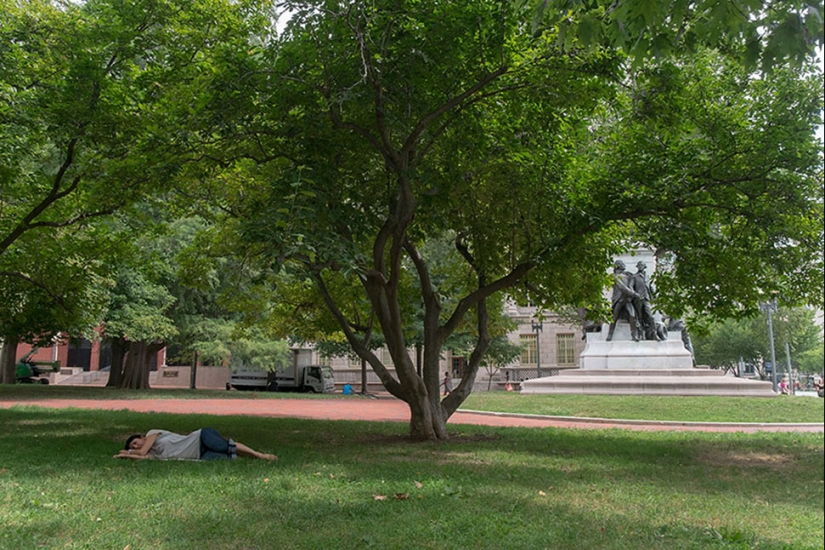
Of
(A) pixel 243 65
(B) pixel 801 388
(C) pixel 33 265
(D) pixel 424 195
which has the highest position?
(A) pixel 243 65

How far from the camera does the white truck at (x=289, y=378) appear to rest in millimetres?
43969

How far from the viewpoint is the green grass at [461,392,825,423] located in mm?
19109

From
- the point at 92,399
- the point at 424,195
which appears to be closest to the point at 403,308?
the point at 424,195

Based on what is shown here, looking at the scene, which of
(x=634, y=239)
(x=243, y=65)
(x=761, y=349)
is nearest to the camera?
(x=243, y=65)

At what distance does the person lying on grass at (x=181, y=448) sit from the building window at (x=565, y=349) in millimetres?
46493

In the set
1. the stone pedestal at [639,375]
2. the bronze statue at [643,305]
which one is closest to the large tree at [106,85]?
the stone pedestal at [639,375]

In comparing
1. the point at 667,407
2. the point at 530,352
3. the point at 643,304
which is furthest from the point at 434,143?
the point at 530,352

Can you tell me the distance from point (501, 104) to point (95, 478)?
8.74 metres

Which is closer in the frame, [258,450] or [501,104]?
[258,450]

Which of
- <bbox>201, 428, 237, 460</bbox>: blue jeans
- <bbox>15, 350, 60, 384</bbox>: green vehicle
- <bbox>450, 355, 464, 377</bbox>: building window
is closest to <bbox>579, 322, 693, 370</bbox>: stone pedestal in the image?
<bbox>201, 428, 237, 460</bbox>: blue jeans

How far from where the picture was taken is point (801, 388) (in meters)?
69.1

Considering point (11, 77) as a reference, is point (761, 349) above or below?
below

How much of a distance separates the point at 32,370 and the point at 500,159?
49742mm

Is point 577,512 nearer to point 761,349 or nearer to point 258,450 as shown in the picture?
point 258,450
